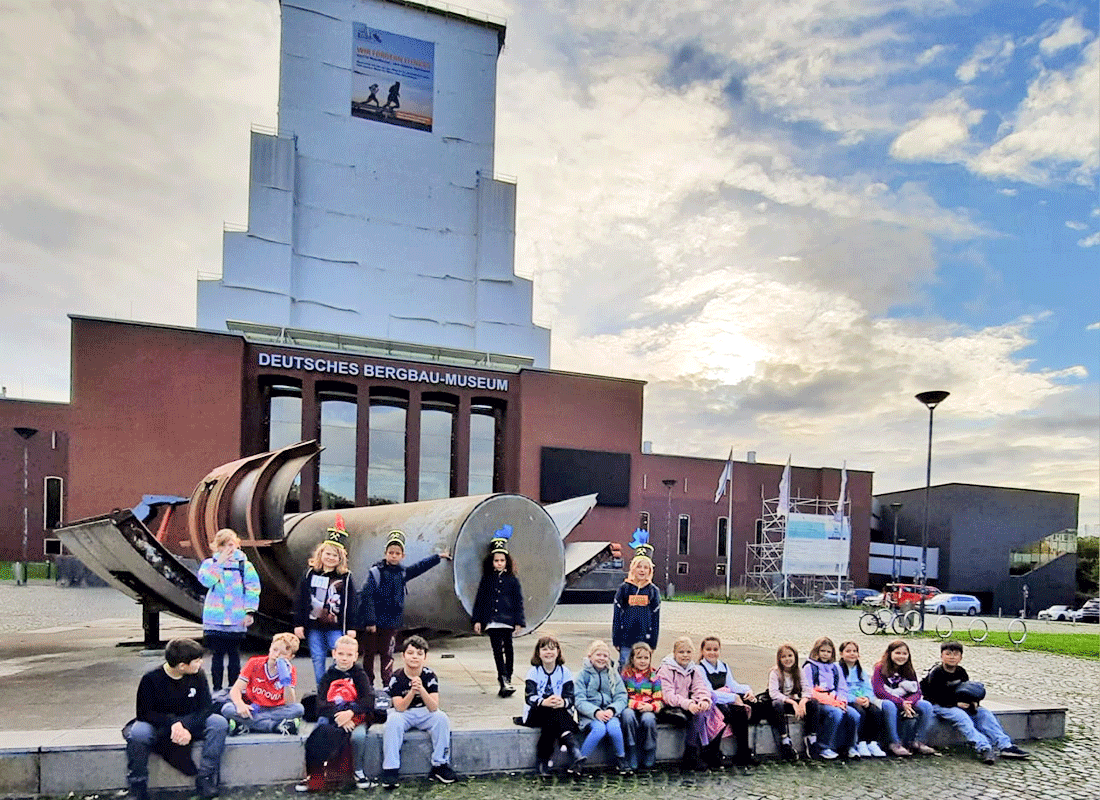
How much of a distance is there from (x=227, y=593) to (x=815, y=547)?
36.6 metres

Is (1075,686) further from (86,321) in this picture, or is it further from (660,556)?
(660,556)

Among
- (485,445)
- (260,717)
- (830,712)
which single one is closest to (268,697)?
(260,717)

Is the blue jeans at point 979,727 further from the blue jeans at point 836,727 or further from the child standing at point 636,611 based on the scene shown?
the child standing at point 636,611

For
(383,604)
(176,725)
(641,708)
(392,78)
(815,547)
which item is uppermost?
(392,78)

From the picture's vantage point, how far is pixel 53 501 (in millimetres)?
32312

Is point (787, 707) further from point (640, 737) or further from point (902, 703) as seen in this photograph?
point (640, 737)

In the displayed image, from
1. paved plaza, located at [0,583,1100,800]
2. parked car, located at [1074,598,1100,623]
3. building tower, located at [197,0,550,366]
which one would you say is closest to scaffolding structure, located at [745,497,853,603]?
parked car, located at [1074,598,1100,623]

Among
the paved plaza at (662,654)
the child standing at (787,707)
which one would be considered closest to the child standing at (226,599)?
the paved plaza at (662,654)

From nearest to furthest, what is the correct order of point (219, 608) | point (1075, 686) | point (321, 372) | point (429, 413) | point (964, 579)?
point (219, 608)
point (1075, 686)
point (321, 372)
point (429, 413)
point (964, 579)

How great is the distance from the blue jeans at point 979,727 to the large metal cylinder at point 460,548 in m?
3.56

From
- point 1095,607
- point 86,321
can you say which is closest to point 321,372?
point 86,321

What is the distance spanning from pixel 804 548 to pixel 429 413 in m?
20.2

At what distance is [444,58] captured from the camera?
140 feet

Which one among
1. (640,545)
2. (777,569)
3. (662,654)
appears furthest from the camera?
(777,569)
